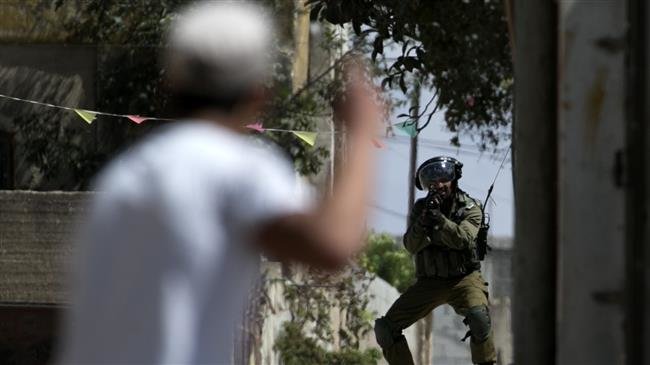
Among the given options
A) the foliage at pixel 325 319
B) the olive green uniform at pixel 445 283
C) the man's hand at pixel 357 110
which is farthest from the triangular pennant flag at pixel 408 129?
the man's hand at pixel 357 110

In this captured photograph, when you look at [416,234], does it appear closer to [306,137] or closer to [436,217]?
[436,217]

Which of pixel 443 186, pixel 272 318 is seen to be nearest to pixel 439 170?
pixel 443 186

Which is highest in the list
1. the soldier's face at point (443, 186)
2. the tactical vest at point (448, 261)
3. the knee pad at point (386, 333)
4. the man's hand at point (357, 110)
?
the soldier's face at point (443, 186)

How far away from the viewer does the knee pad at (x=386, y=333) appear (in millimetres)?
8961

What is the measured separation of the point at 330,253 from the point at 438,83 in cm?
1055

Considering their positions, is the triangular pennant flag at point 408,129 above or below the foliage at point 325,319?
above

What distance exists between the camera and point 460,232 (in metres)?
8.72

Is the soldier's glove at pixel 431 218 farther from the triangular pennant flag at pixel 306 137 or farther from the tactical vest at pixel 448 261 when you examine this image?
the triangular pennant flag at pixel 306 137

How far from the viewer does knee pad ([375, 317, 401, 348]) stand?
8.96m

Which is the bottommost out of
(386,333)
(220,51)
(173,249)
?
(173,249)

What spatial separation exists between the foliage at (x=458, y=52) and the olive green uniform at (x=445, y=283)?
35.1 inches

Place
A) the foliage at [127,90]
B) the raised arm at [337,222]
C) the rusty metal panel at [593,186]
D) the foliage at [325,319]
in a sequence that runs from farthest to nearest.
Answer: the foliage at [127,90]
the foliage at [325,319]
the rusty metal panel at [593,186]
the raised arm at [337,222]

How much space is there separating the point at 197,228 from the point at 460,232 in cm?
637

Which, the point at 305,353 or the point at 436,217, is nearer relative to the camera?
the point at 436,217
